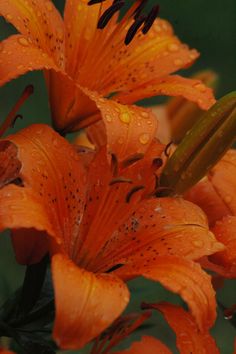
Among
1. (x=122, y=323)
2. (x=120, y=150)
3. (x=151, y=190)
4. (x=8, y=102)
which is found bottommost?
(x=8, y=102)

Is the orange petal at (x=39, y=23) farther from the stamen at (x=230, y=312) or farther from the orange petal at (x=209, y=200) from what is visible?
the stamen at (x=230, y=312)

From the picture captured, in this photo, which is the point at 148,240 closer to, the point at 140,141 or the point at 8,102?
the point at 140,141

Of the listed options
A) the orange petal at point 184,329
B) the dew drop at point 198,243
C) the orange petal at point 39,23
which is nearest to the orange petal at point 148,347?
the orange petal at point 184,329

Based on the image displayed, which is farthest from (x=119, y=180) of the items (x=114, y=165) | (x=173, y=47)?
(x=173, y=47)

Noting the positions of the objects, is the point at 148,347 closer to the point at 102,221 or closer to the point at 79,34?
the point at 102,221

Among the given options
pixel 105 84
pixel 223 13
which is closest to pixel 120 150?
pixel 105 84
